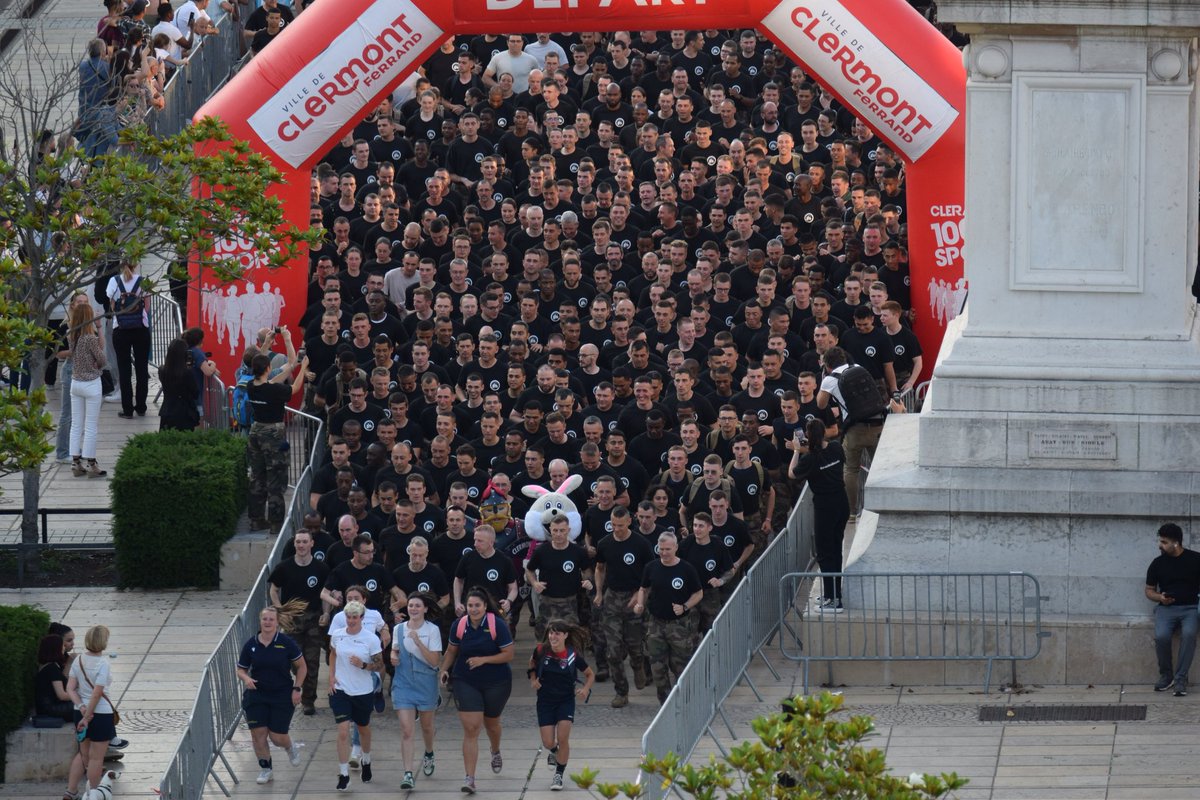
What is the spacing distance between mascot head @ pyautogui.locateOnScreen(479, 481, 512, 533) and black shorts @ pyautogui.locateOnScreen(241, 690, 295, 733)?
299 cm

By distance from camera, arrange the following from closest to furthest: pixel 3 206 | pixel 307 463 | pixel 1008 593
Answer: pixel 1008 593, pixel 3 206, pixel 307 463

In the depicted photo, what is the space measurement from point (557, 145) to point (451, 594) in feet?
29.5

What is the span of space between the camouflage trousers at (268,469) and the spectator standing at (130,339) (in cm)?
294

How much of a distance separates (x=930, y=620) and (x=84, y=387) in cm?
999

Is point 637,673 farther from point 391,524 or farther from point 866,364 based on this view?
point 866,364

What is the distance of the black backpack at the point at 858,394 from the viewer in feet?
74.0

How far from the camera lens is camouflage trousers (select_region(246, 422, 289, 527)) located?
2430 centimetres

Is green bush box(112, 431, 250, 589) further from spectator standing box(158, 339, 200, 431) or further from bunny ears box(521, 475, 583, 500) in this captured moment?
bunny ears box(521, 475, 583, 500)

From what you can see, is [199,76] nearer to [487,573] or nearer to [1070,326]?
[487,573]

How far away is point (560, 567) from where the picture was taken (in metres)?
21.0

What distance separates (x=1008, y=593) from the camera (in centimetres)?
2020

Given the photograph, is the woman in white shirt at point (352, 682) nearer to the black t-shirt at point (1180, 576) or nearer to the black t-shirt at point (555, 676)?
the black t-shirt at point (555, 676)

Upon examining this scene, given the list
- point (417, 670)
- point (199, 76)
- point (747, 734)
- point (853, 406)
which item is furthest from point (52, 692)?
point (199, 76)

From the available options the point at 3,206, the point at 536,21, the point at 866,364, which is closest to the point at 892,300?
the point at 866,364
